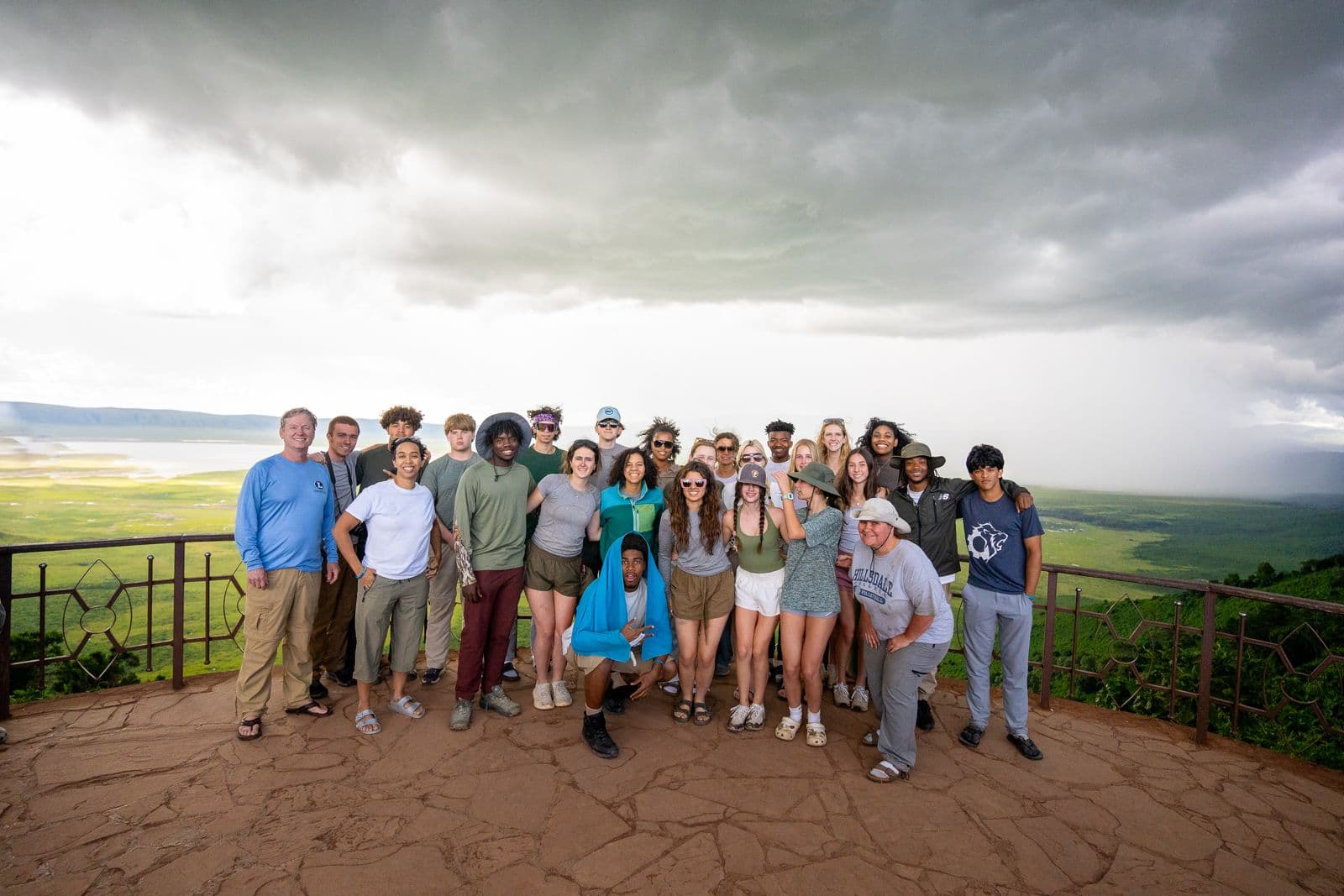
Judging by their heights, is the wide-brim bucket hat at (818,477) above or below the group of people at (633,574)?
above

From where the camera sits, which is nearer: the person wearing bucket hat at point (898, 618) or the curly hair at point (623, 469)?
the person wearing bucket hat at point (898, 618)

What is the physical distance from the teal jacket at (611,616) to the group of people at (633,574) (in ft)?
0.05

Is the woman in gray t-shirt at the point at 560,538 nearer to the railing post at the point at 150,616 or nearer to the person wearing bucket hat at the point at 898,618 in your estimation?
the person wearing bucket hat at the point at 898,618

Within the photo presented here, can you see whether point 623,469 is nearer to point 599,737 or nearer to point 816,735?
point 599,737

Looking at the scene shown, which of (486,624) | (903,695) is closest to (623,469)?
(486,624)

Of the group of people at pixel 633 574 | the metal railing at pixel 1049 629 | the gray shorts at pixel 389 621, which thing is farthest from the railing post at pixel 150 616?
the gray shorts at pixel 389 621

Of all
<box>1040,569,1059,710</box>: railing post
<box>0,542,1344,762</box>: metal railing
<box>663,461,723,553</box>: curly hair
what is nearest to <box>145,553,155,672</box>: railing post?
<box>0,542,1344,762</box>: metal railing

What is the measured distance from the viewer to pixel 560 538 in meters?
5.06

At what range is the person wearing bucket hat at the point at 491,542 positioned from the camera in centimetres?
491

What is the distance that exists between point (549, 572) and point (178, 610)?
138 inches

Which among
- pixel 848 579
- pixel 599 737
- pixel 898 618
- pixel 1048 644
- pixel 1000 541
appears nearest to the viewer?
pixel 898 618

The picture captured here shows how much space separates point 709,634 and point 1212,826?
3.39 m

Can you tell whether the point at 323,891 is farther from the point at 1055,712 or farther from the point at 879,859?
the point at 1055,712

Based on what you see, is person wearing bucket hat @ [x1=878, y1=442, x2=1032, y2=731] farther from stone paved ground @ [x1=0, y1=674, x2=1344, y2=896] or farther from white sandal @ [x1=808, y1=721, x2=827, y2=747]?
stone paved ground @ [x1=0, y1=674, x2=1344, y2=896]
